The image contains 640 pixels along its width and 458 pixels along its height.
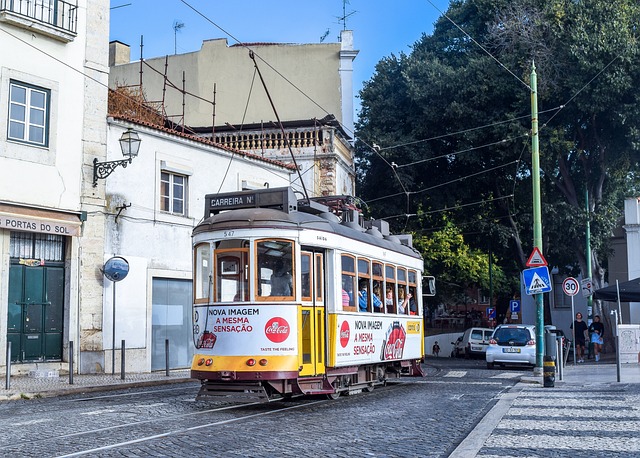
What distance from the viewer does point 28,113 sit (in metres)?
20.0

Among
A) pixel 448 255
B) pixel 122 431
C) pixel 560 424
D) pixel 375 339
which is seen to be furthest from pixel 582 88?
pixel 122 431

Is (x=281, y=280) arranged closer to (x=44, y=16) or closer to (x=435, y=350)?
(x=44, y=16)

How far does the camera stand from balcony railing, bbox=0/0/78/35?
19547 millimetres

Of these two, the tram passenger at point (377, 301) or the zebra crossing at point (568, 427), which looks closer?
the zebra crossing at point (568, 427)

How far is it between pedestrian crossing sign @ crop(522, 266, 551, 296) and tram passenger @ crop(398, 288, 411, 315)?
131 inches

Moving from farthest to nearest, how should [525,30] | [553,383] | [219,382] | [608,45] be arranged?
[525,30]
[608,45]
[553,383]
[219,382]

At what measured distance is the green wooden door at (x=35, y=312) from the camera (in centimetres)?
1939

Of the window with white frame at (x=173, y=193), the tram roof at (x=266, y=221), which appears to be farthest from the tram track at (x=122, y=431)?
the window with white frame at (x=173, y=193)

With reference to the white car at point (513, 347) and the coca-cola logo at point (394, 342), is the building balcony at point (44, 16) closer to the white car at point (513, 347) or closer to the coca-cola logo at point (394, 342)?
the coca-cola logo at point (394, 342)

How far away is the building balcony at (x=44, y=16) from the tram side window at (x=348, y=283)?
9.99 metres

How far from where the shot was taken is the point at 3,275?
19.1 metres

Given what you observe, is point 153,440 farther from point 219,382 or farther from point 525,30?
point 525,30

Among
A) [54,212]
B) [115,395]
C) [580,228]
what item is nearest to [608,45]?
[580,228]

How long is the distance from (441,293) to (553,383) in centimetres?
2941
